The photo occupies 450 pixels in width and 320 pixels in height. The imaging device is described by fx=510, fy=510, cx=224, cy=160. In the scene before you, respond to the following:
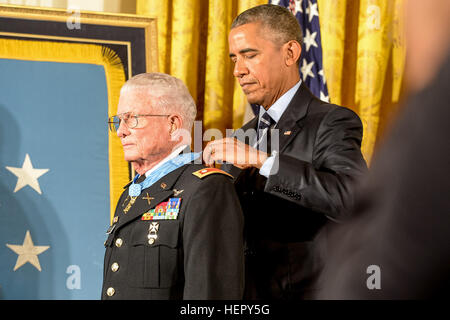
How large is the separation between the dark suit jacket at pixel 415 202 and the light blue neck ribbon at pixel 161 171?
1.16 meters

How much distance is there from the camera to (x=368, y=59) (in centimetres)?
293

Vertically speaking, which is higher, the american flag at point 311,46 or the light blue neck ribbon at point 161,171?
the american flag at point 311,46

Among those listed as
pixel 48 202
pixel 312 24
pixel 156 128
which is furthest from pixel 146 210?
pixel 312 24

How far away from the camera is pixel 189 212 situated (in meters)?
1.57

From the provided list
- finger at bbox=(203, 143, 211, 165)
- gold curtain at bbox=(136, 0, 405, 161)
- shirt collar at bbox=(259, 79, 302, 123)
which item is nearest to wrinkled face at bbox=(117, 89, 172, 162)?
finger at bbox=(203, 143, 211, 165)

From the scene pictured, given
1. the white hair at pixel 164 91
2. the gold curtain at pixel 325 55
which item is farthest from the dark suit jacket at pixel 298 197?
the gold curtain at pixel 325 55

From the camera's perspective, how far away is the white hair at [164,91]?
67.9 inches

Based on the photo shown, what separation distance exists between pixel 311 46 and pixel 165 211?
5.07 ft

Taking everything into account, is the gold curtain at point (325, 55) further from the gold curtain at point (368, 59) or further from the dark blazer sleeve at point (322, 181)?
the dark blazer sleeve at point (322, 181)

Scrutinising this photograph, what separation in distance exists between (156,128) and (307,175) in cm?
52

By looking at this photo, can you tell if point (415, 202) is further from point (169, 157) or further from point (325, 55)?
point (325, 55)

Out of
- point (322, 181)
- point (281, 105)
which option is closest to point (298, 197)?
point (322, 181)

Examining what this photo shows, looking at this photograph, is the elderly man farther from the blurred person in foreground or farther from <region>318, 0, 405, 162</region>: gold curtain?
<region>318, 0, 405, 162</region>: gold curtain

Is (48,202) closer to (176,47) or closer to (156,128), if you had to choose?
(156,128)
